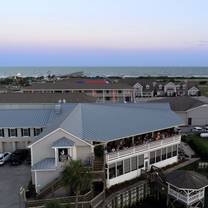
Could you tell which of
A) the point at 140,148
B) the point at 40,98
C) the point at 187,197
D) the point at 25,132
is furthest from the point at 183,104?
the point at 187,197

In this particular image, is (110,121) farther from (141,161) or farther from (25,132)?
(25,132)

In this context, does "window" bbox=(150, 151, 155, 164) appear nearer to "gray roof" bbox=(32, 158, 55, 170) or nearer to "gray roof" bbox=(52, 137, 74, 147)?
"gray roof" bbox=(52, 137, 74, 147)

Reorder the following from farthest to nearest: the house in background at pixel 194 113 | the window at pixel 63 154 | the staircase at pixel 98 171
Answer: the house in background at pixel 194 113 < the window at pixel 63 154 < the staircase at pixel 98 171

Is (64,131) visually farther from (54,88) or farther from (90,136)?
(54,88)

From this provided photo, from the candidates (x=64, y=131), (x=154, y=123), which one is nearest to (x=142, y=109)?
(x=154, y=123)

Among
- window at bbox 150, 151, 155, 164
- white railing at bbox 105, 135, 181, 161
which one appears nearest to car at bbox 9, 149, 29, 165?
white railing at bbox 105, 135, 181, 161

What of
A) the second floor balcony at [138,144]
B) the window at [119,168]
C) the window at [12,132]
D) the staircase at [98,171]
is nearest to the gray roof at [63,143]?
the staircase at [98,171]

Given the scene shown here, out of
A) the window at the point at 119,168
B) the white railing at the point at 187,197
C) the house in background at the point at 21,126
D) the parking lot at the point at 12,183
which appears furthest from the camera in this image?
the house in background at the point at 21,126

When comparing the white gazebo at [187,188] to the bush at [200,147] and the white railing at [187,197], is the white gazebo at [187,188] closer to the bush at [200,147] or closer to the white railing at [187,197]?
the white railing at [187,197]
